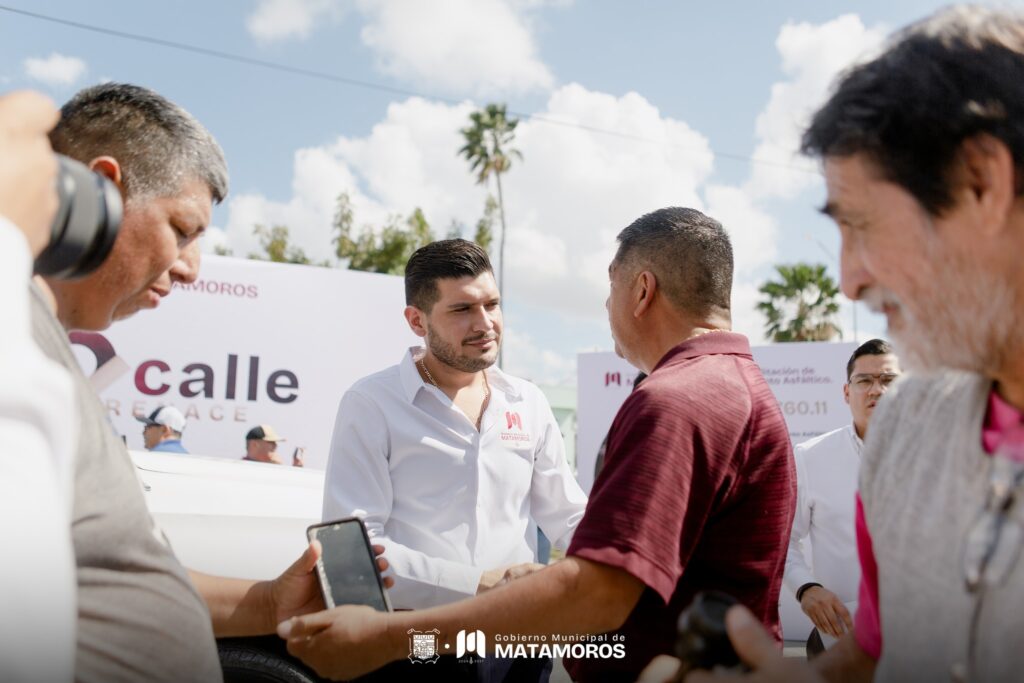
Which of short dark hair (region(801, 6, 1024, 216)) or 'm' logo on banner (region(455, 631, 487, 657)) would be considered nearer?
short dark hair (region(801, 6, 1024, 216))

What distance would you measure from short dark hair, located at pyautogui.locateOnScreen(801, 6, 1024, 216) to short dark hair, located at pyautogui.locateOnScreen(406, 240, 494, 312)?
2461 millimetres

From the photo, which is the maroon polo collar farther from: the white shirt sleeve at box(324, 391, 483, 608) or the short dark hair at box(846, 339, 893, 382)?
the short dark hair at box(846, 339, 893, 382)

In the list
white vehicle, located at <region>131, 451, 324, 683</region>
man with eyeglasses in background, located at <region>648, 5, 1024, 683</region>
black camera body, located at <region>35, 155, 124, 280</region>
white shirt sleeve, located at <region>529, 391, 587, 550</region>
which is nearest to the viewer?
black camera body, located at <region>35, 155, 124, 280</region>

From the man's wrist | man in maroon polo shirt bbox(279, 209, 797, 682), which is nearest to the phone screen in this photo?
man in maroon polo shirt bbox(279, 209, 797, 682)

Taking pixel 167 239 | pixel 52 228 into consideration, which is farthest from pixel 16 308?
pixel 167 239

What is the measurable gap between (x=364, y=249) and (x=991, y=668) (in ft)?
88.1

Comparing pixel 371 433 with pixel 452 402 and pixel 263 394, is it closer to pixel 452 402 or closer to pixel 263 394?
pixel 452 402

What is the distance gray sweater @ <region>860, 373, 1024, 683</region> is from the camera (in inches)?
44.6

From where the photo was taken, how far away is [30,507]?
64 centimetres

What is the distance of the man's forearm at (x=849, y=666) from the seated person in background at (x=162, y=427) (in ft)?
17.3

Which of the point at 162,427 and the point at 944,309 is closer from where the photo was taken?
the point at 944,309

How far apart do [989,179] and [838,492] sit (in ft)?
11.8

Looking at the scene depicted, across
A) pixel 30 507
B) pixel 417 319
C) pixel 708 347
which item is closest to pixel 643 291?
pixel 708 347

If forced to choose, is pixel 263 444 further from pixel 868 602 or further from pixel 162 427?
pixel 868 602
